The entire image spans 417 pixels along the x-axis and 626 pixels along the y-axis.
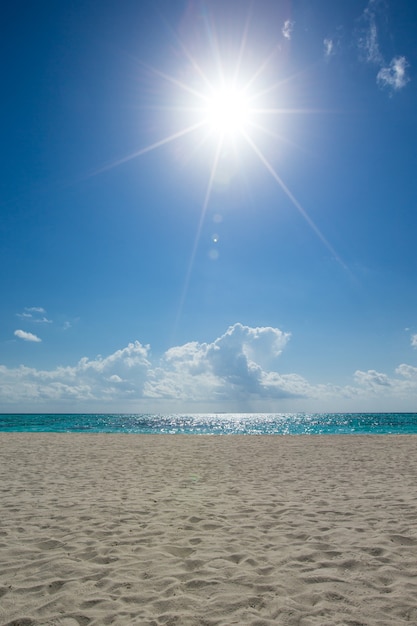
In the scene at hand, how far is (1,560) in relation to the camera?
202 inches

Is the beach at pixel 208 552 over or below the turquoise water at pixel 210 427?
over

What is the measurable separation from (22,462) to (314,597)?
534 inches

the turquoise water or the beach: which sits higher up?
the beach

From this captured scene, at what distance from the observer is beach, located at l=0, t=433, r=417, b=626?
3904mm

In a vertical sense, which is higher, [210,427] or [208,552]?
[208,552]

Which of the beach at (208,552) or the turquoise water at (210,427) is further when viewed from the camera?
the turquoise water at (210,427)

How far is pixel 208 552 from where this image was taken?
5.38 meters

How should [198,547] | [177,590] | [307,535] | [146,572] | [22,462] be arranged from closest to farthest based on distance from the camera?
[177,590]
[146,572]
[198,547]
[307,535]
[22,462]

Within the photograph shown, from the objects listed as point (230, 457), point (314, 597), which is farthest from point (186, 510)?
point (230, 457)

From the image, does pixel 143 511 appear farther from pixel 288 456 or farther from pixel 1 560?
pixel 288 456

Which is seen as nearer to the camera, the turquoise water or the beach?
the beach

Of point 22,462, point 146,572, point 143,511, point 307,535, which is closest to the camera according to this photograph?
point 146,572

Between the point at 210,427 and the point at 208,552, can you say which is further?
the point at 210,427

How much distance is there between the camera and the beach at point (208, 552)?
12.8 ft
